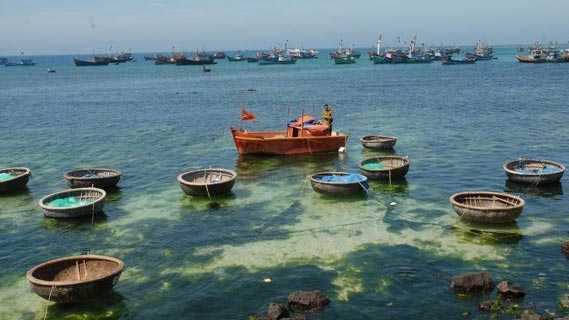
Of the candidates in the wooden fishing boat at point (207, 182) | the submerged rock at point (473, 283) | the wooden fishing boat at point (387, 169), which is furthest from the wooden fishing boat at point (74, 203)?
the submerged rock at point (473, 283)

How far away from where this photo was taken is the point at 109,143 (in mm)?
41188

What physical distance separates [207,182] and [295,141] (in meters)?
8.66

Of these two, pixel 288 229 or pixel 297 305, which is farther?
pixel 288 229

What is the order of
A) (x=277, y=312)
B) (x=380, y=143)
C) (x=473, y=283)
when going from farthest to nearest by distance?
(x=380, y=143) → (x=473, y=283) → (x=277, y=312)

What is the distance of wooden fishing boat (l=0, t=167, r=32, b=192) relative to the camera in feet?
86.0

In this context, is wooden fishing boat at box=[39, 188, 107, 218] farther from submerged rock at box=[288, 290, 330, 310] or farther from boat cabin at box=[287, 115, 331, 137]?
boat cabin at box=[287, 115, 331, 137]

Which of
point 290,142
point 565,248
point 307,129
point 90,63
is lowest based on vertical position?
point 565,248

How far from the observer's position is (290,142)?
108 feet

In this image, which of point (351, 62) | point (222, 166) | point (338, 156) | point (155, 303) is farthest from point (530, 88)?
point (351, 62)

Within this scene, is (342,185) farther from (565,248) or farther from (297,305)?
(297,305)

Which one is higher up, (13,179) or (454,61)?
(454,61)

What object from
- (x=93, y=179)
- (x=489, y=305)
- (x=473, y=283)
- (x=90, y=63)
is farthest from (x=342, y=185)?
(x=90, y=63)

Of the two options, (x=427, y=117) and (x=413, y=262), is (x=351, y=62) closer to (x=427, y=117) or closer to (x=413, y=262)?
(x=427, y=117)

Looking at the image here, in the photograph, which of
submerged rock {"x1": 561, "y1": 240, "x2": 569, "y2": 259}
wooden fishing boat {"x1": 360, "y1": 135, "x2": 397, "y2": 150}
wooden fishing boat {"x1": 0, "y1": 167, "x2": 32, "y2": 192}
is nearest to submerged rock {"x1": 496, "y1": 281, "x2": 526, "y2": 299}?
submerged rock {"x1": 561, "y1": 240, "x2": 569, "y2": 259}
